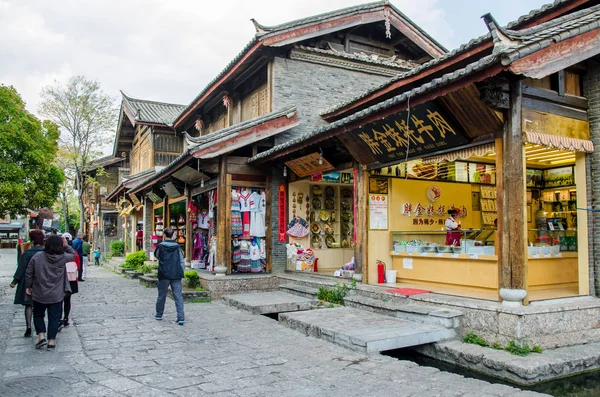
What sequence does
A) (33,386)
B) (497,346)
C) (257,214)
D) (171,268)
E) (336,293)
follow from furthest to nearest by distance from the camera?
(257,214) < (336,293) < (171,268) < (497,346) < (33,386)

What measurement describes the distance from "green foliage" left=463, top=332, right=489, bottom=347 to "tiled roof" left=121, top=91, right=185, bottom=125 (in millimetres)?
15622

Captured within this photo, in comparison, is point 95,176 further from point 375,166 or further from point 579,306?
point 579,306

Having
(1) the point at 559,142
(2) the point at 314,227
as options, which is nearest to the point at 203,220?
(2) the point at 314,227

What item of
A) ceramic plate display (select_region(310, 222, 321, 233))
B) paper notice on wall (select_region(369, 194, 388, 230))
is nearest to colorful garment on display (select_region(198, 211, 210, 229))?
ceramic plate display (select_region(310, 222, 321, 233))

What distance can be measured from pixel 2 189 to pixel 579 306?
17.1m

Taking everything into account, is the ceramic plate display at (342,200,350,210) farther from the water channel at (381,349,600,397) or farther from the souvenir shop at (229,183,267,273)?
the water channel at (381,349,600,397)

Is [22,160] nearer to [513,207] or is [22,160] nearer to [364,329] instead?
[364,329]

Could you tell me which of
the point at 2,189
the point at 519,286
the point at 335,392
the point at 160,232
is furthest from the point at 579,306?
the point at 2,189

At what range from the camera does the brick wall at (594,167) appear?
275 inches

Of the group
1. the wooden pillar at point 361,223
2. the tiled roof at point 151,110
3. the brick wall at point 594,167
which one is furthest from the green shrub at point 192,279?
the tiled roof at point 151,110

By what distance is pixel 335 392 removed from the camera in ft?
15.5

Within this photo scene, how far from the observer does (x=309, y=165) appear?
1112 cm

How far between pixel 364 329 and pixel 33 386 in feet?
13.6

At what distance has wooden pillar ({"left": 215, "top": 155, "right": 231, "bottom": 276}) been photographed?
11.5 metres
